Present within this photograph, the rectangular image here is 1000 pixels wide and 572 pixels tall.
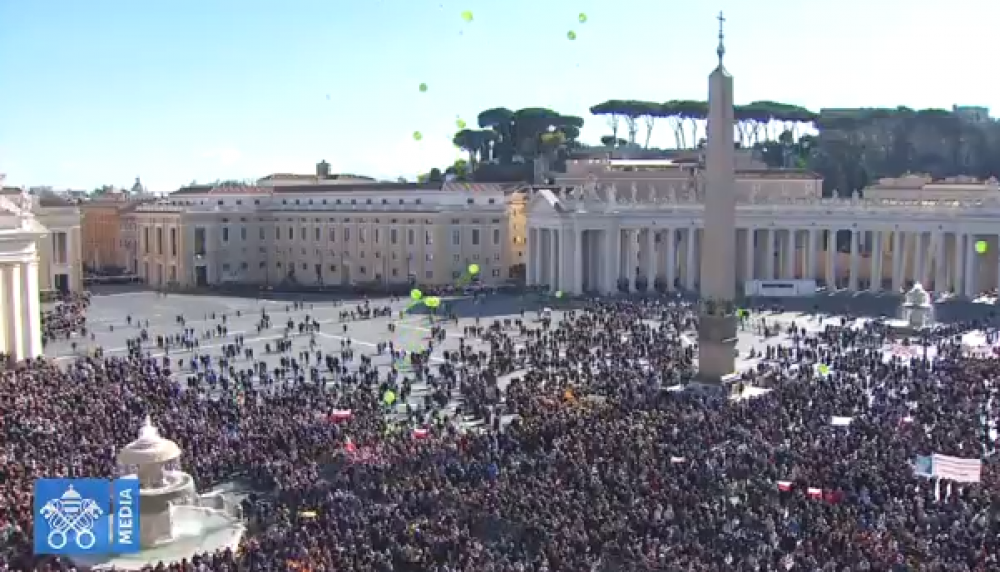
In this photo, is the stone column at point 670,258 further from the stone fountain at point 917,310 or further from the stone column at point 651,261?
the stone fountain at point 917,310

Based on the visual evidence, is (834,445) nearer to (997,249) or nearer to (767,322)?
(767,322)

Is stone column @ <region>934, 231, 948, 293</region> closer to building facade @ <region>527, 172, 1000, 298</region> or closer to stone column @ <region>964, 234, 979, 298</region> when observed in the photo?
building facade @ <region>527, 172, 1000, 298</region>

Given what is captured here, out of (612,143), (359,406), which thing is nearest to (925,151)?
(612,143)

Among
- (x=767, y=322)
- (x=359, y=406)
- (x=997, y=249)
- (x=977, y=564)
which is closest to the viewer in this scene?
(x=977, y=564)

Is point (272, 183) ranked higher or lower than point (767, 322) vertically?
higher

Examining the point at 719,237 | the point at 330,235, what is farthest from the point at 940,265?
the point at 330,235

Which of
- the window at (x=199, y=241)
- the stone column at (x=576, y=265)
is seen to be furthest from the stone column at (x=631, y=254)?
the window at (x=199, y=241)
